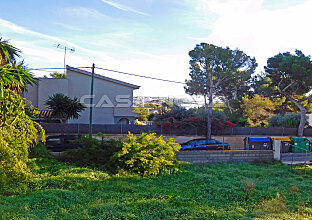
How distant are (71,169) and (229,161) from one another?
375 inches

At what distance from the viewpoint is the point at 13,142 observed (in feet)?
29.8

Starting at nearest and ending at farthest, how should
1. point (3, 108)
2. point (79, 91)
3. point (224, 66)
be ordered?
point (3, 108) < point (79, 91) < point (224, 66)

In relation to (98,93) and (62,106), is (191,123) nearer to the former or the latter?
(98,93)

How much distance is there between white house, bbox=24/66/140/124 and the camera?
28906 mm

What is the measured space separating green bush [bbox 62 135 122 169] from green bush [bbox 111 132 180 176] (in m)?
0.71

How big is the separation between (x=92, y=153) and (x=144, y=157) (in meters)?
2.69

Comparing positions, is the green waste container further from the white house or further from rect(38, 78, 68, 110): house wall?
rect(38, 78, 68, 110): house wall

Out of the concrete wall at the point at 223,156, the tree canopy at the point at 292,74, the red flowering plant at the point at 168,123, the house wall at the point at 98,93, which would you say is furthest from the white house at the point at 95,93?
the tree canopy at the point at 292,74

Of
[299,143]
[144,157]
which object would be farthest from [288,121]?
[144,157]

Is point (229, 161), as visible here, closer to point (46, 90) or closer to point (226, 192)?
point (226, 192)

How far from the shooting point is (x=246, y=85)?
45.3 m

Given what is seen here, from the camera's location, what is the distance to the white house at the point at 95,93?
2891 cm

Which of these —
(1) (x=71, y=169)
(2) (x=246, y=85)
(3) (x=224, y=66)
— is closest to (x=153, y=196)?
(1) (x=71, y=169)

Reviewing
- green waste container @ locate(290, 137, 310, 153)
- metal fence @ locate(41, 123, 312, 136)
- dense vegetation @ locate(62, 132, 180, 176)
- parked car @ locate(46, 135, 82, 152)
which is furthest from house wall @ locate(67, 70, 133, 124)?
green waste container @ locate(290, 137, 310, 153)
